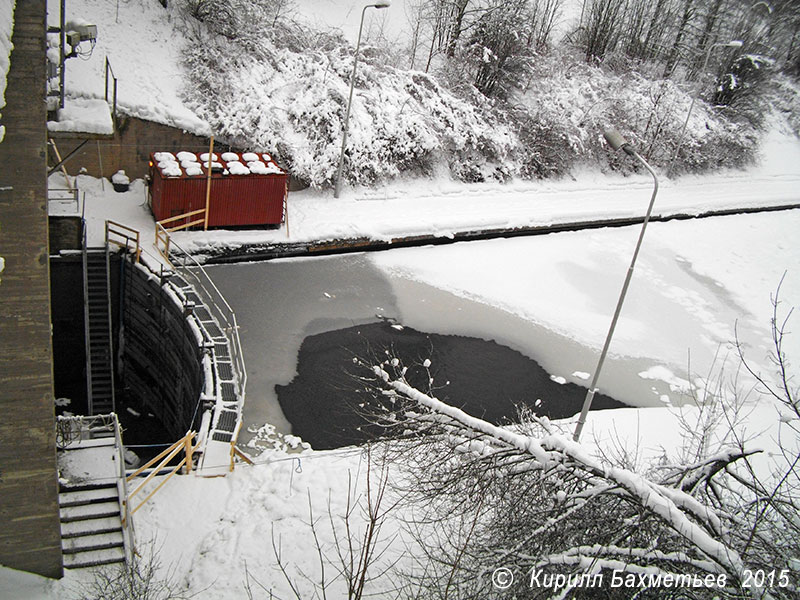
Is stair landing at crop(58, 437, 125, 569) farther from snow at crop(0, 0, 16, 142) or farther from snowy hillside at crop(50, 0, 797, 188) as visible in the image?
snowy hillside at crop(50, 0, 797, 188)

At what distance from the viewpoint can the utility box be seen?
19578 mm

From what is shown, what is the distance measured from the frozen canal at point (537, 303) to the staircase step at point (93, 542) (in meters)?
4.44

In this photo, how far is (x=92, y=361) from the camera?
714 inches

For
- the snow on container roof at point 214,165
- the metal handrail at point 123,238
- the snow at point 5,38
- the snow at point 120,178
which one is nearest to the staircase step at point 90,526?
the snow at point 5,38

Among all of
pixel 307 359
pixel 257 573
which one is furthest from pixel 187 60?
pixel 257 573

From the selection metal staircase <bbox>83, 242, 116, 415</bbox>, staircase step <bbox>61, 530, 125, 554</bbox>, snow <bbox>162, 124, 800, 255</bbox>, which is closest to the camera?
staircase step <bbox>61, 530, 125, 554</bbox>

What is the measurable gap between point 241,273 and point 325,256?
3188mm

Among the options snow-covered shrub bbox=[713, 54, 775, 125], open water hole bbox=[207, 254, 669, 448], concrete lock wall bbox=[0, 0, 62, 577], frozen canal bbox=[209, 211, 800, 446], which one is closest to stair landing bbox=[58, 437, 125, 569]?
concrete lock wall bbox=[0, 0, 62, 577]

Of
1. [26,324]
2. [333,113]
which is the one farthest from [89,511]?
[333,113]

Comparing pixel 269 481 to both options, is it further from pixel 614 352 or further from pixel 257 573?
pixel 614 352

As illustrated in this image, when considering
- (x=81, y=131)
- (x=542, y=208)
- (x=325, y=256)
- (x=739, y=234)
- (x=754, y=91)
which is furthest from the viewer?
(x=754, y=91)

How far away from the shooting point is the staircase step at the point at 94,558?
916 cm

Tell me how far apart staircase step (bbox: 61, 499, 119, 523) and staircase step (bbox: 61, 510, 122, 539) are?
0.05m

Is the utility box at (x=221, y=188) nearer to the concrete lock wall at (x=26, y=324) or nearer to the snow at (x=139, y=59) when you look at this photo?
the snow at (x=139, y=59)
